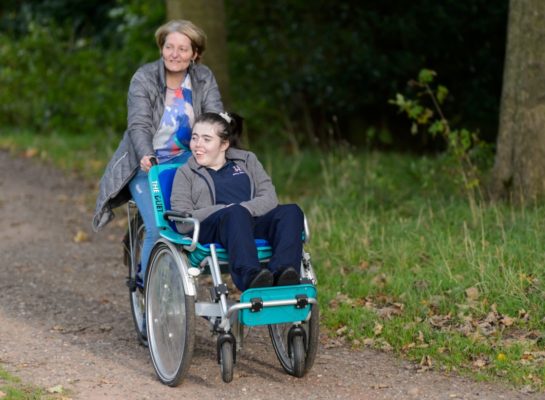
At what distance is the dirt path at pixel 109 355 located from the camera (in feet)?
19.9

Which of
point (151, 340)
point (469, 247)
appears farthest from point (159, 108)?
point (469, 247)

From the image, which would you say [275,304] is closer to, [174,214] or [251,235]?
[251,235]

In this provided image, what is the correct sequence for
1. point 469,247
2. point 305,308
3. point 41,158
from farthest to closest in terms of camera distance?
point 41,158 < point 469,247 < point 305,308

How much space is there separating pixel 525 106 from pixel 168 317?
164 inches

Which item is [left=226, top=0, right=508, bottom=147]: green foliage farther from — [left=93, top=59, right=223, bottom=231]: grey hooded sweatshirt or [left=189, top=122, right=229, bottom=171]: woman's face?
[left=189, top=122, right=229, bottom=171]: woman's face

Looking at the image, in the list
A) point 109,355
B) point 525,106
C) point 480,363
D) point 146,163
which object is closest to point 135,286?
point 109,355

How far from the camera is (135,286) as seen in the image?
7191 mm

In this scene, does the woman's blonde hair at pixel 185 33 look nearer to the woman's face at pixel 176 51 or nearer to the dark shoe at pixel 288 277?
the woman's face at pixel 176 51

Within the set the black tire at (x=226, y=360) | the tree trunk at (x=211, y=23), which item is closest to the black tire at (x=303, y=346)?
the black tire at (x=226, y=360)

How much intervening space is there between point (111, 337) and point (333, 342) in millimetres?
1390

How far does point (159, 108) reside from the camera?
6887mm

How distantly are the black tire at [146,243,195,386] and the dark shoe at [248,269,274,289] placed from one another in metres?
0.34

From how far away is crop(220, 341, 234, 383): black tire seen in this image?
5918 millimetres

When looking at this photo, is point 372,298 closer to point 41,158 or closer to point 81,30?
point 41,158
